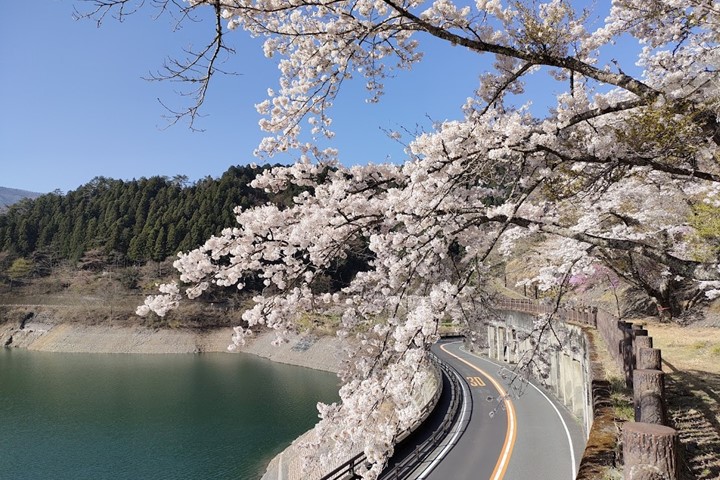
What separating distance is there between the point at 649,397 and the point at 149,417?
26.0 metres

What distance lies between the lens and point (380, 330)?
479 cm

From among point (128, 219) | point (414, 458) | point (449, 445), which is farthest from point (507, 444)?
point (128, 219)

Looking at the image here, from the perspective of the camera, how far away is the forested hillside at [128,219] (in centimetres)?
6184

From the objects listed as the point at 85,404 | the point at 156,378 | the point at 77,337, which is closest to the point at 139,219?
the point at 77,337

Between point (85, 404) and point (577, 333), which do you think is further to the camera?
point (85, 404)

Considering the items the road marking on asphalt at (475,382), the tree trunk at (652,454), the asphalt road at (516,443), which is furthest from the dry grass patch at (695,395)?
the road marking on asphalt at (475,382)

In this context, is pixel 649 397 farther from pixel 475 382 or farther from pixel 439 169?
pixel 475 382

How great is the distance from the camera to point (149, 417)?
77.9 feet

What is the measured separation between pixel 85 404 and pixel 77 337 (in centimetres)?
2932

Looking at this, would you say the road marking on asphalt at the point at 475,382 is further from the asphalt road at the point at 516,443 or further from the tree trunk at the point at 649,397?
the tree trunk at the point at 649,397

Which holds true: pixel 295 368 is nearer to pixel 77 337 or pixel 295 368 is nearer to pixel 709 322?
pixel 77 337

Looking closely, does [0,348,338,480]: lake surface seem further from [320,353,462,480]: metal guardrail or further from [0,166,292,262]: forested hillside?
[0,166,292,262]: forested hillside

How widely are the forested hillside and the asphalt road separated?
49612 mm

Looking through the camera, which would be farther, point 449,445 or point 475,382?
point 475,382
